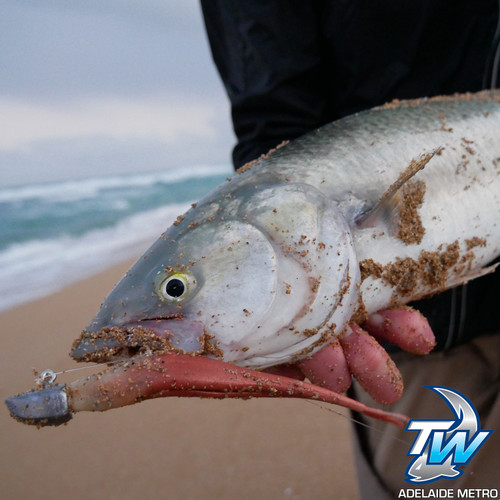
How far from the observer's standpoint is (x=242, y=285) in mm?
1338

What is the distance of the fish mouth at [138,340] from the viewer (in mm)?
1223

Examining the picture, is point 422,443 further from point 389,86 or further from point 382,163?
point 389,86

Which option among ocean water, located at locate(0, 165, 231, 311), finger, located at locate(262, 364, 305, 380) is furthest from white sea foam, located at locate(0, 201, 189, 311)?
finger, located at locate(262, 364, 305, 380)

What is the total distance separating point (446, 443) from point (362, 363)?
0.67 m

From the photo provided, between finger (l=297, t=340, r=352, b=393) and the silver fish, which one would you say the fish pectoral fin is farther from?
finger (l=297, t=340, r=352, b=393)

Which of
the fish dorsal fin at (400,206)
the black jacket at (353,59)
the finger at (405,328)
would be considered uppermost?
the black jacket at (353,59)

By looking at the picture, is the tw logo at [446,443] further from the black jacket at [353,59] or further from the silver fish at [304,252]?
the silver fish at [304,252]

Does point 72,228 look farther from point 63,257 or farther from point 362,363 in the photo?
point 362,363

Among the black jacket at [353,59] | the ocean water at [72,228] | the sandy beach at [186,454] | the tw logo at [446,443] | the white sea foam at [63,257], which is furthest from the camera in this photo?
the ocean water at [72,228]

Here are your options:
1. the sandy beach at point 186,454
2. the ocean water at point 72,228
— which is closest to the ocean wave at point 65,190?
the ocean water at point 72,228

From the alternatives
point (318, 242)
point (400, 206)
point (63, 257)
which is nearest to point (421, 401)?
point (400, 206)

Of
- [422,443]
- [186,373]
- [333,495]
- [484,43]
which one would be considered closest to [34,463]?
[333,495]

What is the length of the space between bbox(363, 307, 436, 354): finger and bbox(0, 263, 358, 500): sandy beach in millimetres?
1714

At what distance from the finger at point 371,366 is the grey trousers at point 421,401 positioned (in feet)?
1.97
